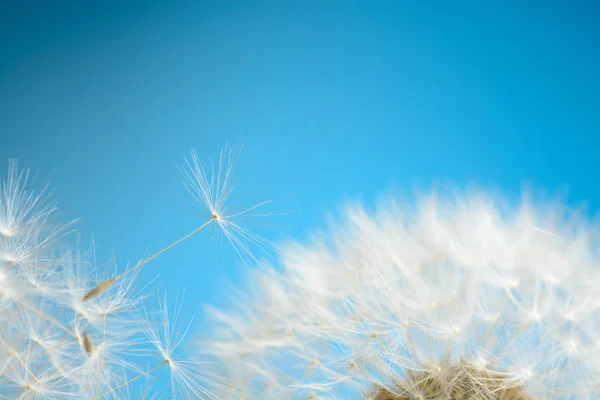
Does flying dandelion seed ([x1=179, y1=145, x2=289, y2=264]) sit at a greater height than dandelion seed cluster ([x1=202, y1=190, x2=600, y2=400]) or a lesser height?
greater

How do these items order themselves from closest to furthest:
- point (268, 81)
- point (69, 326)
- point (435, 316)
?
point (435, 316) < point (69, 326) < point (268, 81)

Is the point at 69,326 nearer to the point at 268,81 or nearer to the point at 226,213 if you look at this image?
the point at 226,213

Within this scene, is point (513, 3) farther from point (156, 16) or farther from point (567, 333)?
point (567, 333)

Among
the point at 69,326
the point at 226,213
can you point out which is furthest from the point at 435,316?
the point at 69,326

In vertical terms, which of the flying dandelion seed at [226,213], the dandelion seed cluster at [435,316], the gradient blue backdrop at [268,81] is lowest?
the dandelion seed cluster at [435,316]

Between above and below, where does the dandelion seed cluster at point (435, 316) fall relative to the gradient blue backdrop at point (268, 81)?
below

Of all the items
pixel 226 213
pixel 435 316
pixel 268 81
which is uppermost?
pixel 268 81

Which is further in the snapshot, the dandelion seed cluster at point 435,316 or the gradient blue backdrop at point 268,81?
the gradient blue backdrop at point 268,81

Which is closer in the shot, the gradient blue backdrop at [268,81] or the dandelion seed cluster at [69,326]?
the dandelion seed cluster at [69,326]
